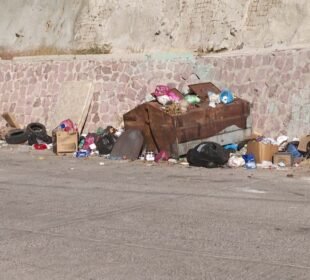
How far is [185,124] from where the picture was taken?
14.4m

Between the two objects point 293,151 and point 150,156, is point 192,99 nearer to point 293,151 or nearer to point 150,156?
point 150,156

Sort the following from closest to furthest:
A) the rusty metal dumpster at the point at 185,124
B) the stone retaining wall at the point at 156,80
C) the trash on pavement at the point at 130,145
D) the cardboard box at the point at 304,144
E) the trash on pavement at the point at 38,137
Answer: the cardboard box at the point at 304,144, the rusty metal dumpster at the point at 185,124, the trash on pavement at the point at 130,145, the stone retaining wall at the point at 156,80, the trash on pavement at the point at 38,137

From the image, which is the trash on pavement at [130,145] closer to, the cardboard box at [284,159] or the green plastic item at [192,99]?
the green plastic item at [192,99]

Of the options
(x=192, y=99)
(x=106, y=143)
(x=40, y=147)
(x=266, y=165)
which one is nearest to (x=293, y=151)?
(x=266, y=165)

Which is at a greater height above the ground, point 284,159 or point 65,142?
point 65,142

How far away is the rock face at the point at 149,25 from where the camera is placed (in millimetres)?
17703

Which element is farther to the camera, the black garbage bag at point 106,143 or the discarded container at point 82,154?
the discarded container at point 82,154

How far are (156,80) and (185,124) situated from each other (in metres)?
3.87

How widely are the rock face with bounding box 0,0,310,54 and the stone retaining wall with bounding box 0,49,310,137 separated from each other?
1.44 m

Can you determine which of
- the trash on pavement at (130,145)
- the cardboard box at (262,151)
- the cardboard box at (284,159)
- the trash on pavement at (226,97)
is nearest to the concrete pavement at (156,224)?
the cardboard box at (284,159)

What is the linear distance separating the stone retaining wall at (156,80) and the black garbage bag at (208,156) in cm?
247

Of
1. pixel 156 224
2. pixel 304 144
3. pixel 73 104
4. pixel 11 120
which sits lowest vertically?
pixel 156 224

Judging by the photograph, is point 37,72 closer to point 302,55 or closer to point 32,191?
point 302,55

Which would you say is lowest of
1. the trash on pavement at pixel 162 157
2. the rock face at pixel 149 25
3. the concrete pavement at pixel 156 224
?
the concrete pavement at pixel 156 224
